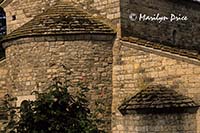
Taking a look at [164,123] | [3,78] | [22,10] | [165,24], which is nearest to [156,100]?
[164,123]

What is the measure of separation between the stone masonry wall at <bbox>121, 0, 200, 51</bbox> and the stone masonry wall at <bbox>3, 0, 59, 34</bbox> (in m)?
2.51

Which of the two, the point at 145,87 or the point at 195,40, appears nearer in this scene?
the point at 145,87

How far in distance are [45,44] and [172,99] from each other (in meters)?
3.81

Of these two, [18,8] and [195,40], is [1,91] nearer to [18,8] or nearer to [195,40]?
[18,8]

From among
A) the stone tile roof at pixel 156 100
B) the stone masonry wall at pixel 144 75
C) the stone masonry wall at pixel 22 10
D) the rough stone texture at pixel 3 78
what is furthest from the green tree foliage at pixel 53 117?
the stone masonry wall at pixel 22 10

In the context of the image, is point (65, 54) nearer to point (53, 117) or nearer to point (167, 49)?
point (167, 49)

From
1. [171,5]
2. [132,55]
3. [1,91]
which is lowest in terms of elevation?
[1,91]

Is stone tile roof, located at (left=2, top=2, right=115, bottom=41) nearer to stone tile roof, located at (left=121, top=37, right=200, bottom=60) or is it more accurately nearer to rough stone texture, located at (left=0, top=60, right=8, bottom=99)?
stone tile roof, located at (left=121, top=37, right=200, bottom=60)

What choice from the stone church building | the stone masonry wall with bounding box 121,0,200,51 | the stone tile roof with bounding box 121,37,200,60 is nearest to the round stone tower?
the stone church building

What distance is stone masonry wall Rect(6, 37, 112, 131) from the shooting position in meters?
12.0

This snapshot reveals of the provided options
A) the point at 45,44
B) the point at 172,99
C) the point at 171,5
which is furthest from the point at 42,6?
the point at 172,99

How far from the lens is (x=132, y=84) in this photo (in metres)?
11.9

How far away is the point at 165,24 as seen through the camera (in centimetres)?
1460

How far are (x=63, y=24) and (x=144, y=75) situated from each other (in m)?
2.65
